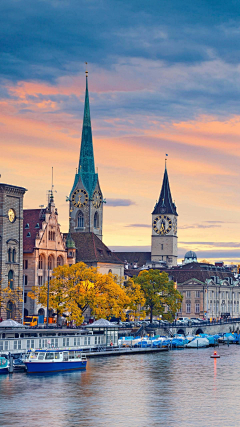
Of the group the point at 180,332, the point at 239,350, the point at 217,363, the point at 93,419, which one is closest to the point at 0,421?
the point at 93,419

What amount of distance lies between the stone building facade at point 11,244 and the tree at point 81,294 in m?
4.89

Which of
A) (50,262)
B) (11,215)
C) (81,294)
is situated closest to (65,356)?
(81,294)

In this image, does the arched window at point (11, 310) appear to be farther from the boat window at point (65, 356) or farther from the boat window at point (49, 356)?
the boat window at point (49, 356)

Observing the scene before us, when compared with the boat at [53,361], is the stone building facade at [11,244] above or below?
above

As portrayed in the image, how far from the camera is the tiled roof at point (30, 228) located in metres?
159

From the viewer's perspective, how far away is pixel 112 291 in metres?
142

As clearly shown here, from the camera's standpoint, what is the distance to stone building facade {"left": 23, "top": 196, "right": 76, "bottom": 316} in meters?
158

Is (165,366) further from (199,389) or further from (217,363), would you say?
(199,389)

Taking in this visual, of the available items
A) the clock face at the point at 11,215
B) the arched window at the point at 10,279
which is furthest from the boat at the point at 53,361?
the clock face at the point at 11,215

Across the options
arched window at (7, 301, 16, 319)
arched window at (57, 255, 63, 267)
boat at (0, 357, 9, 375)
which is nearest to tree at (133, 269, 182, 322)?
arched window at (57, 255, 63, 267)

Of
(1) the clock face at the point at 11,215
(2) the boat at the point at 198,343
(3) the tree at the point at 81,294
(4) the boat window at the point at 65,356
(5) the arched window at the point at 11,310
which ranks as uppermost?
(1) the clock face at the point at 11,215

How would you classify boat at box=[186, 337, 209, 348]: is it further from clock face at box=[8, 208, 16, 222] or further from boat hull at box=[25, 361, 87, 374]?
boat hull at box=[25, 361, 87, 374]

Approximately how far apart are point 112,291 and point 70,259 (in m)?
35.7

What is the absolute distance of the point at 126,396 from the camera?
8169 cm
